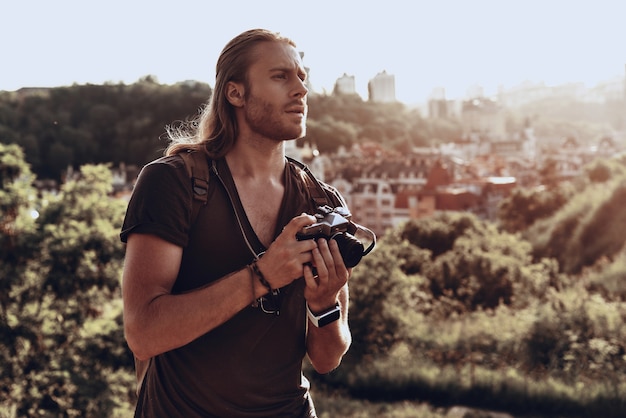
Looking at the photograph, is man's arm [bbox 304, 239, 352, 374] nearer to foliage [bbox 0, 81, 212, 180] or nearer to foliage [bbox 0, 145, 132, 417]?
foliage [bbox 0, 145, 132, 417]

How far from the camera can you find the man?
1.22 m

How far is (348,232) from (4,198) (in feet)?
24.9

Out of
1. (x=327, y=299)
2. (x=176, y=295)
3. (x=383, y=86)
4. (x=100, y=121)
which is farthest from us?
(x=383, y=86)


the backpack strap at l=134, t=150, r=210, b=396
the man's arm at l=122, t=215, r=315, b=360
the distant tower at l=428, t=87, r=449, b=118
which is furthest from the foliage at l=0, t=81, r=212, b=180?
the distant tower at l=428, t=87, r=449, b=118

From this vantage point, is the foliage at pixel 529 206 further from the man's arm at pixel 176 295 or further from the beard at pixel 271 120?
the man's arm at pixel 176 295

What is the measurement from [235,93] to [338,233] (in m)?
0.34

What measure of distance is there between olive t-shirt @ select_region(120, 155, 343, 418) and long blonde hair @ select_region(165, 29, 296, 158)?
8 cm

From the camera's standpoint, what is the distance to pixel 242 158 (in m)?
1.42

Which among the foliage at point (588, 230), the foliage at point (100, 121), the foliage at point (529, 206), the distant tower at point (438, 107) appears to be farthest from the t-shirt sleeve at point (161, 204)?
the distant tower at point (438, 107)

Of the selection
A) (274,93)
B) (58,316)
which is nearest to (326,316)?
(274,93)

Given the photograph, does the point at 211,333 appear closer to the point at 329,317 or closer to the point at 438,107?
the point at 329,317

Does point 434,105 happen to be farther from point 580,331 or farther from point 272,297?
point 272,297

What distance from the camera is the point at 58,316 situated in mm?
8602

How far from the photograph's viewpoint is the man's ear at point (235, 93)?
4.59ft
